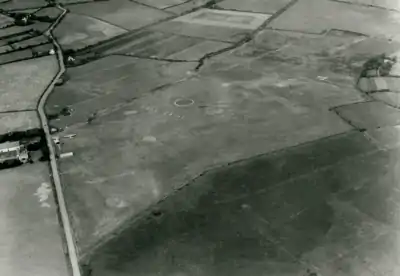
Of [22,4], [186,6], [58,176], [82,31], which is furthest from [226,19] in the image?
[58,176]

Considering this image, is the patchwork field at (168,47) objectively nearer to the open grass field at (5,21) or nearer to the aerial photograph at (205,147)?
the aerial photograph at (205,147)

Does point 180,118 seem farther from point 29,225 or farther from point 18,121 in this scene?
point 29,225

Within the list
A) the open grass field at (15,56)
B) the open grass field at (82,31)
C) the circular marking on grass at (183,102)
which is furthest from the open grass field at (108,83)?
the open grass field at (15,56)

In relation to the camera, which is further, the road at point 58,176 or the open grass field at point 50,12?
the open grass field at point 50,12

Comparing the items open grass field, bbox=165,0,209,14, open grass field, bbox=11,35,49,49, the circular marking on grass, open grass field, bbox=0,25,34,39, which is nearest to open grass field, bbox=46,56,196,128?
the circular marking on grass

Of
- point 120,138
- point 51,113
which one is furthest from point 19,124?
point 120,138

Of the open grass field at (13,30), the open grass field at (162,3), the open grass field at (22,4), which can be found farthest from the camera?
the open grass field at (22,4)
